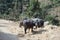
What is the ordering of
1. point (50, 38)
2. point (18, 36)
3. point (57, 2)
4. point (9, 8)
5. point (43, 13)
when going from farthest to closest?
point (9, 8), point (57, 2), point (43, 13), point (18, 36), point (50, 38)

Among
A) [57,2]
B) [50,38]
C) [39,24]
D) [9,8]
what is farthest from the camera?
[9,8]

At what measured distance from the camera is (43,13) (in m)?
29.1

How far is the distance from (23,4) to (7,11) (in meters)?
3.44

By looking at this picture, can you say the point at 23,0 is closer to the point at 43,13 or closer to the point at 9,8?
the point at 9,8

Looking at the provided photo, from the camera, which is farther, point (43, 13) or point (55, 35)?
point (43, 13)

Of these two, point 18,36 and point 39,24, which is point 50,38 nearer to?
point 18,36

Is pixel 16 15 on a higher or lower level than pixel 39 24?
lower

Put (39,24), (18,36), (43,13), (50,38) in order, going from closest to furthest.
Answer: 1. (50,38)
2. (18,36)
3. (39,24)
4. (43,13)

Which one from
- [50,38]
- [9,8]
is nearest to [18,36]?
[50,38]

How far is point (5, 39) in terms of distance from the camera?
1335 cm

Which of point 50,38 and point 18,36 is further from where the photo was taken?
point 18,36

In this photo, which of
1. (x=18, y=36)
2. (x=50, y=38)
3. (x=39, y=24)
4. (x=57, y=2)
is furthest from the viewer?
(x=57, y=2)

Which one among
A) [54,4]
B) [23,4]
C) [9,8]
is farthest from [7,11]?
[54,4]

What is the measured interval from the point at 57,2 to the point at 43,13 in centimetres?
514
